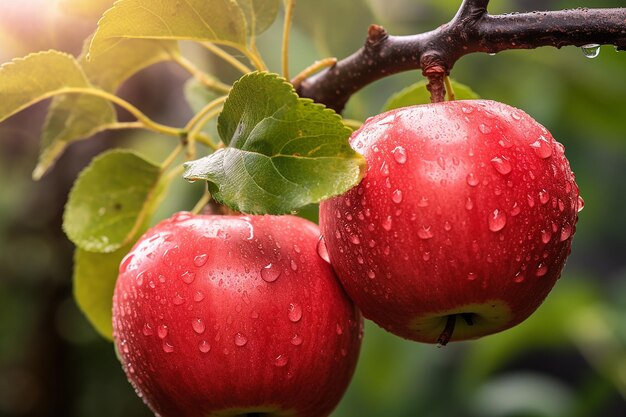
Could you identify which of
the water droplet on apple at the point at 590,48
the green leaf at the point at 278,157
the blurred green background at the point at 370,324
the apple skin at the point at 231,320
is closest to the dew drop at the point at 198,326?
the apple skin at the point at 231,320

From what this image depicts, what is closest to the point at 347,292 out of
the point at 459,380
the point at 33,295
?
the point at 459,380

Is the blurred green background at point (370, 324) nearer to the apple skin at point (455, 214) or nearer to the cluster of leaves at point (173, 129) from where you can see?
the cluster of leaves at point (173, 129)

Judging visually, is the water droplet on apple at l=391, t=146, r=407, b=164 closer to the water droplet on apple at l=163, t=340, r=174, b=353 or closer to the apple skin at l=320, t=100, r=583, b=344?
the apple skin at l=320, t=100, r=583, b=344

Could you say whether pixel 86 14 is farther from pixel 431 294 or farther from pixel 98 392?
pixel 98 392

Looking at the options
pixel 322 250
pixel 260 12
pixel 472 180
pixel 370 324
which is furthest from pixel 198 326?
pixel 370 324

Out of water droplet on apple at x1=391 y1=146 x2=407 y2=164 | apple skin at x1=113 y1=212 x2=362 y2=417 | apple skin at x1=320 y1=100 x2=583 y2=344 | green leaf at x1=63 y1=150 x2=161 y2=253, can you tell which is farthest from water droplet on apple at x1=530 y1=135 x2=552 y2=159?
green leaf at x1=63 y1=150 x2=161 y2=253

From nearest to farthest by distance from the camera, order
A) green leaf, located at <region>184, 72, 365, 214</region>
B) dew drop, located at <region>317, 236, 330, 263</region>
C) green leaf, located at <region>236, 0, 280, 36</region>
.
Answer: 1. green leaf, located at <region>184, 72, 365, 214</region>
2. dew drop, located at <region>317, 236, 330, 263</region>
3. green leaf, located at <region>236, 0, 280, 36</region>

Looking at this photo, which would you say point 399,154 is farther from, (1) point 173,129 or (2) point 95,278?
(2) point 95,278
